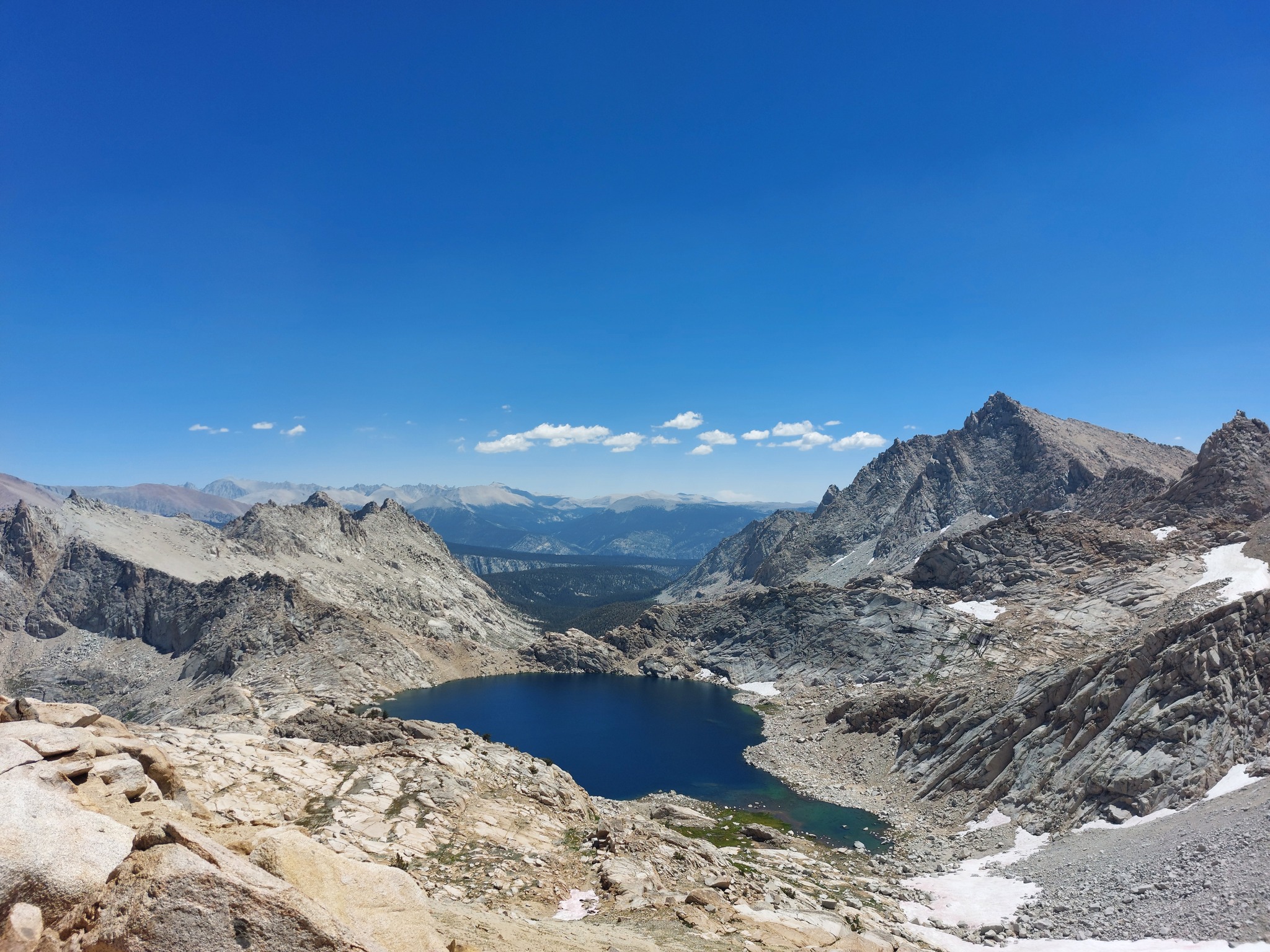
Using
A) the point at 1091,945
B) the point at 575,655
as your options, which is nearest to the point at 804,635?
the point at 575,655

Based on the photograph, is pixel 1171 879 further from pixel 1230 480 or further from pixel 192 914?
pixel 1230 480

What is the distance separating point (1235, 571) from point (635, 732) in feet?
315

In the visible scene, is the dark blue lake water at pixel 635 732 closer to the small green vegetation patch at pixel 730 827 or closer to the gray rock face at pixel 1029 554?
the small green vegetation patch at pixel 730 827

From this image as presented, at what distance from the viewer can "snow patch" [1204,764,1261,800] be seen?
152ft

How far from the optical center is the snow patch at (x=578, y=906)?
26.3 m

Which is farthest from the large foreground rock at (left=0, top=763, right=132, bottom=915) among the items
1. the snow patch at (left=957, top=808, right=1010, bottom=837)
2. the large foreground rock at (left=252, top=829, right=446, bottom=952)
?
the snow patch at (left=957, top=808, right=1010, bottom=837)

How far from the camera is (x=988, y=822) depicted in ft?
202

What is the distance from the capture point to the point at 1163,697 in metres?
56.6

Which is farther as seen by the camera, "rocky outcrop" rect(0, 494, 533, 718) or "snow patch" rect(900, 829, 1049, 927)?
"rocky outcrop" rect(0, 494, 533, 718)

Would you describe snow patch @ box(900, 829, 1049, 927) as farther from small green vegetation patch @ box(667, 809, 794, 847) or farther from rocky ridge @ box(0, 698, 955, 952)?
small green vegetation patch @ box(667, 809, 794, 847)

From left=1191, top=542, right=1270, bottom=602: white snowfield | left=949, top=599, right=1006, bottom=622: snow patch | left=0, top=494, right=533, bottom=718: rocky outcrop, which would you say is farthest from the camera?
left=0, top=494, right=533, bottom=718: rocky outcrop

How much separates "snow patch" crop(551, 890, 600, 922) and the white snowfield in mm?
88146

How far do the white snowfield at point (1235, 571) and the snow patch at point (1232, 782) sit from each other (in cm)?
3945

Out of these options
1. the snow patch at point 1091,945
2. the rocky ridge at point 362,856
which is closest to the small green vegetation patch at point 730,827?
the rocky ridge at point 362,856
